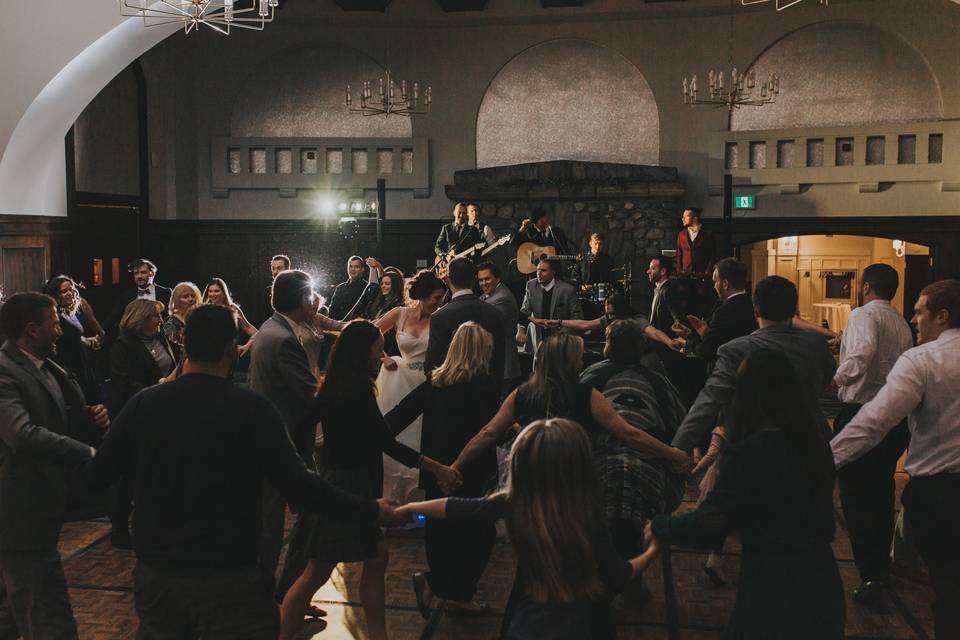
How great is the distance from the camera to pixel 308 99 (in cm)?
1420

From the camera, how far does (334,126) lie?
14.2m

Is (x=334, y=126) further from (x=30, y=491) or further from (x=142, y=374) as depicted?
(x=30, y=491)

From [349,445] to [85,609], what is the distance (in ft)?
5.80

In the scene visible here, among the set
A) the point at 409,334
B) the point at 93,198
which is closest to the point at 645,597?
the point at 409,334

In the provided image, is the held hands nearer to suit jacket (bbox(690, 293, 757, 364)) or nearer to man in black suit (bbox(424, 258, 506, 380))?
man in black suit (bbox(424, 258, 506, 380))

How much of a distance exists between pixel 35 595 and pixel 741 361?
2891 millimetres

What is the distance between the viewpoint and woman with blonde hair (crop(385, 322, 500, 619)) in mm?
4203

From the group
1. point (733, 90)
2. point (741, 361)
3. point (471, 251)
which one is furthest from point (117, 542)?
point (733, 90)

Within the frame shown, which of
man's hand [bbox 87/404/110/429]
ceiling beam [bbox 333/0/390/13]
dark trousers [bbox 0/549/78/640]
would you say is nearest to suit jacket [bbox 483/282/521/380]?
man's hand [bbox 87/404/110/429]

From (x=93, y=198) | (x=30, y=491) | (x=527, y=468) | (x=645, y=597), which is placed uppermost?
(x=93, y=198)

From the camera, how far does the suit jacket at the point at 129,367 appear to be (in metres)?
5.10

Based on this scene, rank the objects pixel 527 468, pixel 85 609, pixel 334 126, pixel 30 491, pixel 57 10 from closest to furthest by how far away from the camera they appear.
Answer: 1. pixel 527 468
2. pixel 30 491
3. pixel 85 609
4. pixel 57 10
5. pixel 334 126

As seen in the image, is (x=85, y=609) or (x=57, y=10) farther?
(x=57, y=10)

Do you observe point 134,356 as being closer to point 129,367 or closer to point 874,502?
point 129,367
